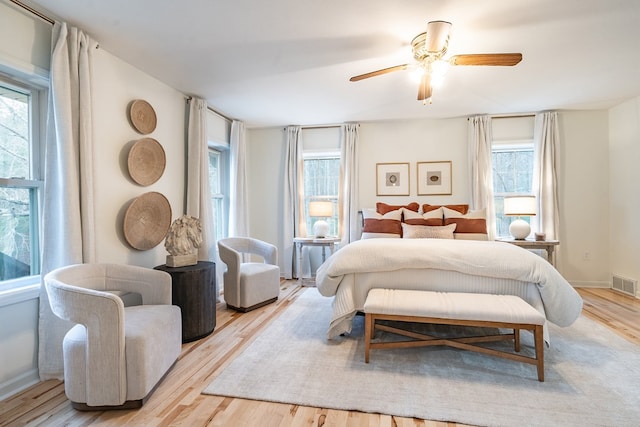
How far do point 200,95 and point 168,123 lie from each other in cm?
54

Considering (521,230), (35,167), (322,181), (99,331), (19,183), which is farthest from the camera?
(322,181)

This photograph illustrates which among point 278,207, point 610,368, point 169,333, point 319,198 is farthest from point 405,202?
point 169,333

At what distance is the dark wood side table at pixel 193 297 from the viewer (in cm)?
262

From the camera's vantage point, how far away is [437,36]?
204 centimetres

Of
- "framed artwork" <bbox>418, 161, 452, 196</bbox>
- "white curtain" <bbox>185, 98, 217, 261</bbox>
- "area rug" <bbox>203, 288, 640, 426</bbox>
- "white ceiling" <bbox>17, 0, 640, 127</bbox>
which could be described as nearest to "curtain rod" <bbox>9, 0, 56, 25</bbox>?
"white ceiling" <bbox>17, 0, 640, 127</bbox>

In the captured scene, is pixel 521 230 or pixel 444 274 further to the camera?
pixel 521 230

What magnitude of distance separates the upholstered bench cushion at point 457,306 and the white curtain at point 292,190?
285cm

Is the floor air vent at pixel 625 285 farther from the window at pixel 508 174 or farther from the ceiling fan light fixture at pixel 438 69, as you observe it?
the ceiling fan light fixture at pixel 438 69

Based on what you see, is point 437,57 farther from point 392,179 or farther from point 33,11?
point 33,11

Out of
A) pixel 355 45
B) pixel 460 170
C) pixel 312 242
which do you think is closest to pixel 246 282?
pixel 312 242

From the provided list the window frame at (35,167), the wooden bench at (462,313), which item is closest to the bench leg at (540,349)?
the wooden bench at (462,313)

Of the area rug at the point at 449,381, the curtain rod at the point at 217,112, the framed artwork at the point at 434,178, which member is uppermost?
the curtain rod at the point at 217,112

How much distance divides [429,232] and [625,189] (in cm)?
274

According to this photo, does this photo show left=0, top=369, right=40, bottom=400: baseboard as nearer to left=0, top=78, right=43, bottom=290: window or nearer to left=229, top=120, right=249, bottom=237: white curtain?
left=0, top=78, right=43, bottom=290: window
